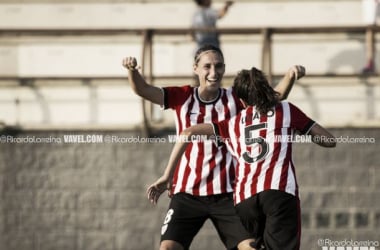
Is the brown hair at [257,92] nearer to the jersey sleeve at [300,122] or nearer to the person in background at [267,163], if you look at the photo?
the person in background at [267,163]

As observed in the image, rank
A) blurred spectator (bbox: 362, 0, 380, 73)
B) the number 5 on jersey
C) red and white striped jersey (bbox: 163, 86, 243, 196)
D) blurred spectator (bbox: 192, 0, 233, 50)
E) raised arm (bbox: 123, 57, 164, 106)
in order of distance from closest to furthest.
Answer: the number 5 on jersey < raised arm (bbox: 123, 57, 164, 106) < red and white striped jersey (bbox: 163, 86, 243, 196) < blurred spectator (bbox: 362, 0, 380, 73) < blurred spectator (bbox: 192, 0, 233, 50)

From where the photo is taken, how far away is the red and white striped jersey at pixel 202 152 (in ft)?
24.2

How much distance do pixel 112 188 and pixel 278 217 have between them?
478 cm

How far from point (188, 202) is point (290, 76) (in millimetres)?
1267

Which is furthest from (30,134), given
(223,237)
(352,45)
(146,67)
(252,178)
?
(252,178)

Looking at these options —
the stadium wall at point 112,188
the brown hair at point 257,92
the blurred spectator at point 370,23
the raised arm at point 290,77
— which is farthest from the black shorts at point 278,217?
the blurred spectator at point 370,23

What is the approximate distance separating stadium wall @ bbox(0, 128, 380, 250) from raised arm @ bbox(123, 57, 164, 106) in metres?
3.51

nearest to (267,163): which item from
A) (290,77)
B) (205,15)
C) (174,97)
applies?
(290,77)

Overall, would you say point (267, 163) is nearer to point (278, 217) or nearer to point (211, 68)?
point (278, 217)

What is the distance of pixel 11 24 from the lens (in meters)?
12.2

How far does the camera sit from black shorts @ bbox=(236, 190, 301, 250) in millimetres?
6391

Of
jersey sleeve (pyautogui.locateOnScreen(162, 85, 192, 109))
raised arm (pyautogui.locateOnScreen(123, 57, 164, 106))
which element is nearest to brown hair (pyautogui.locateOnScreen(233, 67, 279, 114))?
raised arm (pyautogui.locateOnScreen(123, 57, 164, 106))

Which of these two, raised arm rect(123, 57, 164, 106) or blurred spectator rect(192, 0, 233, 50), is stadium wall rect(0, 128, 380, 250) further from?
raised arm rect(123, 57, 164, 106)

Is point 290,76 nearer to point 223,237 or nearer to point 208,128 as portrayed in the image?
point 208,128
